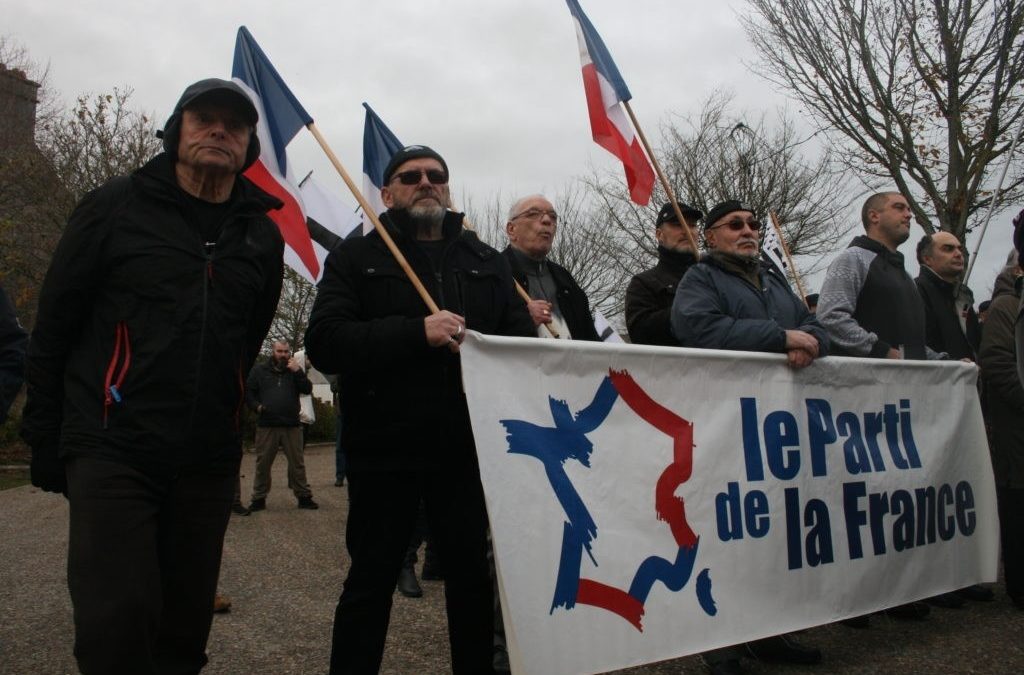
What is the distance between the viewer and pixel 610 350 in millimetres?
3340

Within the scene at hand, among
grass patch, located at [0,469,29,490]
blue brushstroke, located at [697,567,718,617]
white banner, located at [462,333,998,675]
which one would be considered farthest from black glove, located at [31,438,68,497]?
grass patch, located at [0,469,29,490]

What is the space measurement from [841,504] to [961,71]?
1250 cm

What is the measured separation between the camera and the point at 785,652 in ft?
12.7

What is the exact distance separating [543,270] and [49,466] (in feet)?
9.45

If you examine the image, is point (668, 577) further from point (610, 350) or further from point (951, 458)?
point (951, 458)

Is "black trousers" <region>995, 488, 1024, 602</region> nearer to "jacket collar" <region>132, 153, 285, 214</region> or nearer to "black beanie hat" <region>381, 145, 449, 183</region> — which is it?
"black beanie hat" <region>381, 145, 449, 183</region>

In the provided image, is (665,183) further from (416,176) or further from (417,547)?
(417,547)

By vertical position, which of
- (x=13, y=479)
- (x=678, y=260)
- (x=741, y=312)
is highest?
(x=678, y=260)

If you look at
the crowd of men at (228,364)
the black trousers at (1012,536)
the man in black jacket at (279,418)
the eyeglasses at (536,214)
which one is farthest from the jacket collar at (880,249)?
the man in black jacket at (279,418)

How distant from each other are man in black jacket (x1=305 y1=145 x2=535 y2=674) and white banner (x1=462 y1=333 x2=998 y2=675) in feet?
0.55

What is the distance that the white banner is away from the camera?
299 centimetres

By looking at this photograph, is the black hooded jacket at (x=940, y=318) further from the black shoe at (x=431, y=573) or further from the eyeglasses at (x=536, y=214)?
the black shoe at (x=431, y=573)

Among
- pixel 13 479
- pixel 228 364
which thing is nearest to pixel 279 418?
pixel 13 479

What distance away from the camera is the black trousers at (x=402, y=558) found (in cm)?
294
